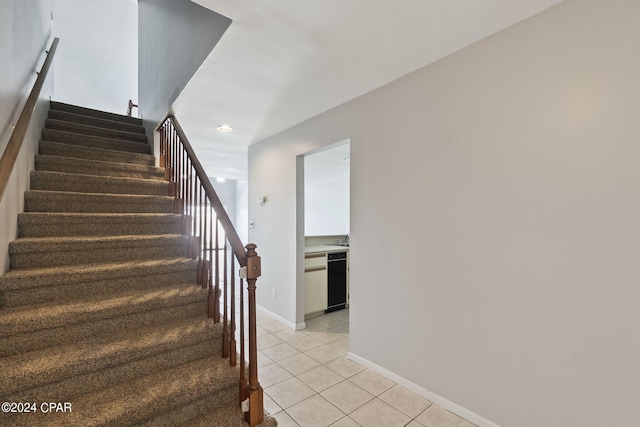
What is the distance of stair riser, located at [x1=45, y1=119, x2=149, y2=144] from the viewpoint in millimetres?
3285

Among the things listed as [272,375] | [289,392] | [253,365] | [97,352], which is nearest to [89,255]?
[97,352]

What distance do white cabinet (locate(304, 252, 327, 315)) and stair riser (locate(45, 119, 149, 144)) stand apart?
2887 millimetres

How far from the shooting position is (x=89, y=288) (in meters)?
1.92

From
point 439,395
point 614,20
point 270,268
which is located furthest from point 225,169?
point 614,20

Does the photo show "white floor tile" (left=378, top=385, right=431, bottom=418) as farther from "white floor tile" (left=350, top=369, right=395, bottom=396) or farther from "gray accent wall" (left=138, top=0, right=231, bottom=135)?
"gray accent wall" (left=138, top=0, right=231, bottom=135)

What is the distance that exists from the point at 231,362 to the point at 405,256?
56.5 inches

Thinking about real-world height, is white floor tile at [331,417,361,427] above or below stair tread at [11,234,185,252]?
below

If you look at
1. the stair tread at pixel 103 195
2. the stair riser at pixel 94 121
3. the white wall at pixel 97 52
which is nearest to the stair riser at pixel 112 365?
the stair tread at pixel 103 195

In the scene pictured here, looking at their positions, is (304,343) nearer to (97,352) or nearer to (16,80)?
(97,352)

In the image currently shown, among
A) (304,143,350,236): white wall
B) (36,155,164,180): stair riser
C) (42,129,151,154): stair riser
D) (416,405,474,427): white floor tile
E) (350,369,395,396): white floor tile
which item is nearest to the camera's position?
(416,405,474,427): white floor tile

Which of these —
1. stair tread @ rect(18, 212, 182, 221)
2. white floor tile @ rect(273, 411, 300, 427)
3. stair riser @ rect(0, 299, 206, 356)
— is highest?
stair tread @ rect(18, 212, 182, 221)

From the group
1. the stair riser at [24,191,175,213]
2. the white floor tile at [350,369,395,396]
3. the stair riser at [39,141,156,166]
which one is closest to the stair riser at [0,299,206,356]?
the stair riser at [24,191,175,213]

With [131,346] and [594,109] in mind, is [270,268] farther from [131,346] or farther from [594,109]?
[594,109]

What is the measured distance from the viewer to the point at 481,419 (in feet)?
5.75
